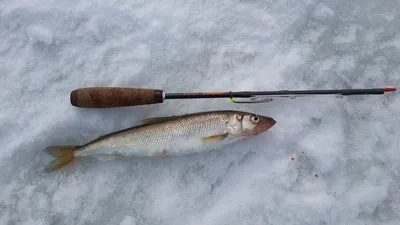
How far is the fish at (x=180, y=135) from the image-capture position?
2.83 m

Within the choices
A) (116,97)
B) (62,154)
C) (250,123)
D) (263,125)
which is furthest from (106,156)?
(263,125)

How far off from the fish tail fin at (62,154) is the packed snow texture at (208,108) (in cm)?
10

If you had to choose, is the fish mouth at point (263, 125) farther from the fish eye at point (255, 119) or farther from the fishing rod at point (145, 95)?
the fishing rod at point (145, 95)

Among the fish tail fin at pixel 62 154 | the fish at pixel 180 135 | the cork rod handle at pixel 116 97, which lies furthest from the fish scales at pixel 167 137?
the cork rod handle at pixel 116 97

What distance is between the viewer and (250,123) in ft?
9.29

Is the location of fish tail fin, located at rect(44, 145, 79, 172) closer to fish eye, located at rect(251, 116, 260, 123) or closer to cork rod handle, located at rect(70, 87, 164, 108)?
cork rod handle, located at rect(70, 87, 164, 108)

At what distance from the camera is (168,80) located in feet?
10.6

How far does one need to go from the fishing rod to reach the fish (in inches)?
6.1

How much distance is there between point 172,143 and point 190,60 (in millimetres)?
861

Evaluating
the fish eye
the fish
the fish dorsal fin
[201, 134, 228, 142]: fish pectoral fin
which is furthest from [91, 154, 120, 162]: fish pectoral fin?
the fish eye

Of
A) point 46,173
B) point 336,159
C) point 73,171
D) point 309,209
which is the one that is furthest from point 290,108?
point 46,173

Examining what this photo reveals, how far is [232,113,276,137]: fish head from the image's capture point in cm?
283

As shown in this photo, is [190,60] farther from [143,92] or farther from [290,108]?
[290,108]

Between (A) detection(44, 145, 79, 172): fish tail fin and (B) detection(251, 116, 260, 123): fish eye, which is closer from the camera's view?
(B) detection(251, 116, 260, 123): fish eye
